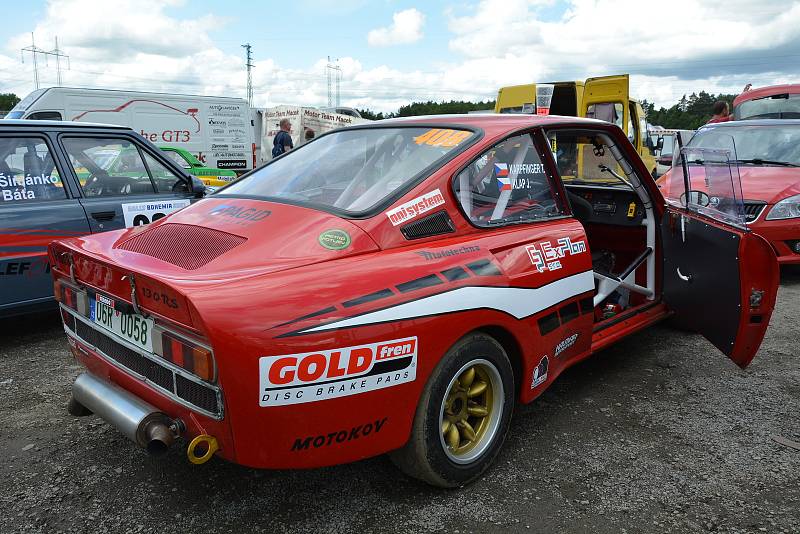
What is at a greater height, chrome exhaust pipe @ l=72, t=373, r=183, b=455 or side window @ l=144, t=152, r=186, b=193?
side window @ l=144, t=152, r=186, b=193

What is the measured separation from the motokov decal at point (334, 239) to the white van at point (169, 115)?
13921 millimetres

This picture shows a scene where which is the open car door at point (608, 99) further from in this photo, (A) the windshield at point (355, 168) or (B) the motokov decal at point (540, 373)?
(B) the motokov decal at point (540, 373)

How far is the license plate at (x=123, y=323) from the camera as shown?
2156 millimetres

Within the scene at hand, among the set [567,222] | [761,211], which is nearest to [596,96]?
[761,211]

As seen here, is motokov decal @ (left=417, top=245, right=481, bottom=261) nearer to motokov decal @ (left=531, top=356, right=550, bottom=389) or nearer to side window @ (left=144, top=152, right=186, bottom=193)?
motokov decal @ (left=531, top=356, right=550, bottom=389)

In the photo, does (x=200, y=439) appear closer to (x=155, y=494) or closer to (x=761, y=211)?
(x=155, y=494)

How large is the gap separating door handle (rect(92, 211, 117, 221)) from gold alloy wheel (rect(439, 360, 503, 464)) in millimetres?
3396

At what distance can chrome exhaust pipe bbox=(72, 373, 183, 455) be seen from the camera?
202 cm

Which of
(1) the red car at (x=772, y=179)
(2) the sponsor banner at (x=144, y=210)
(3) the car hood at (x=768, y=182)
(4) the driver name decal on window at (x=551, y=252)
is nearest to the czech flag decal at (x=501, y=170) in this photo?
(4) the driver name decal on window at (x=551, y=252)

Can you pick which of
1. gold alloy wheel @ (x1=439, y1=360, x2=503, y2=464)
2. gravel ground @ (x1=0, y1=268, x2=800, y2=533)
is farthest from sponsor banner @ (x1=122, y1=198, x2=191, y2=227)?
gold alloy wheel @ (x1=439, y1=360, x2=503, y2=464)

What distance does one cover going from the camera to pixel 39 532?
2.22 metres

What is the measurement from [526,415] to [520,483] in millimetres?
671

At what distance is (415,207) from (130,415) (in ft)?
4.34

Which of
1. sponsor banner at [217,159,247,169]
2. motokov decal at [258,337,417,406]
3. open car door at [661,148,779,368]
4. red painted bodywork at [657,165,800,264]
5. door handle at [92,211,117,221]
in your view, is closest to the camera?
motokov decal at [258,337,417,406]
